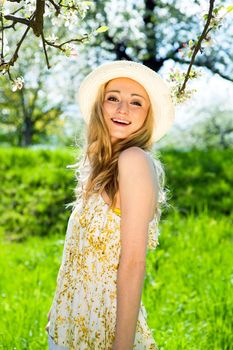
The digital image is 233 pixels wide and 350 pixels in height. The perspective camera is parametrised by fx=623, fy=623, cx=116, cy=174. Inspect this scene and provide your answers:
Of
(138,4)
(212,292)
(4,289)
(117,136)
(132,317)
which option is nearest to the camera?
(132,317)

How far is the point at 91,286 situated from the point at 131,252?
0.25 m

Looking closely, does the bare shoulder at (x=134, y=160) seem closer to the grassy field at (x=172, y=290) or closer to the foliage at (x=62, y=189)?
the grassy field at (x=172, y=290)

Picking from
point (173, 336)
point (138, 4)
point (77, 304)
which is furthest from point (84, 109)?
point (138, 4)

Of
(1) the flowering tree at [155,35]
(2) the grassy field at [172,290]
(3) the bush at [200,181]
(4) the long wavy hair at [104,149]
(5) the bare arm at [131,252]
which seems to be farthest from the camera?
(1) the flowering tree at [155,35]

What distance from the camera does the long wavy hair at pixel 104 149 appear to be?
2238mm

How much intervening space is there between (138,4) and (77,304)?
1050 centimetres

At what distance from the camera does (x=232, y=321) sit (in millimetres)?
3639

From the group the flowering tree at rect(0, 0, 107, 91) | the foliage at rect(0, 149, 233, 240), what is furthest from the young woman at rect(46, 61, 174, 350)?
the foliage at rect(0, 149, 233, 240)

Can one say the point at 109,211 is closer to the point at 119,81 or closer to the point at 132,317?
the point at 132,317

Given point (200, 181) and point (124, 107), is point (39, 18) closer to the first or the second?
point (124, 107)

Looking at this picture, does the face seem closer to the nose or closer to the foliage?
the nose

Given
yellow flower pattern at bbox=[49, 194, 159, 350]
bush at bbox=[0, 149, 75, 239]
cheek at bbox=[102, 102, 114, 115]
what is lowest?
bush at bbox=[0, 149, 75, 239]

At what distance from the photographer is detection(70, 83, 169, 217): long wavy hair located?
7.34 feet

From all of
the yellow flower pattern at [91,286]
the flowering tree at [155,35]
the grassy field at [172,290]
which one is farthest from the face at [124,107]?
the flowering tree at [155,35]
